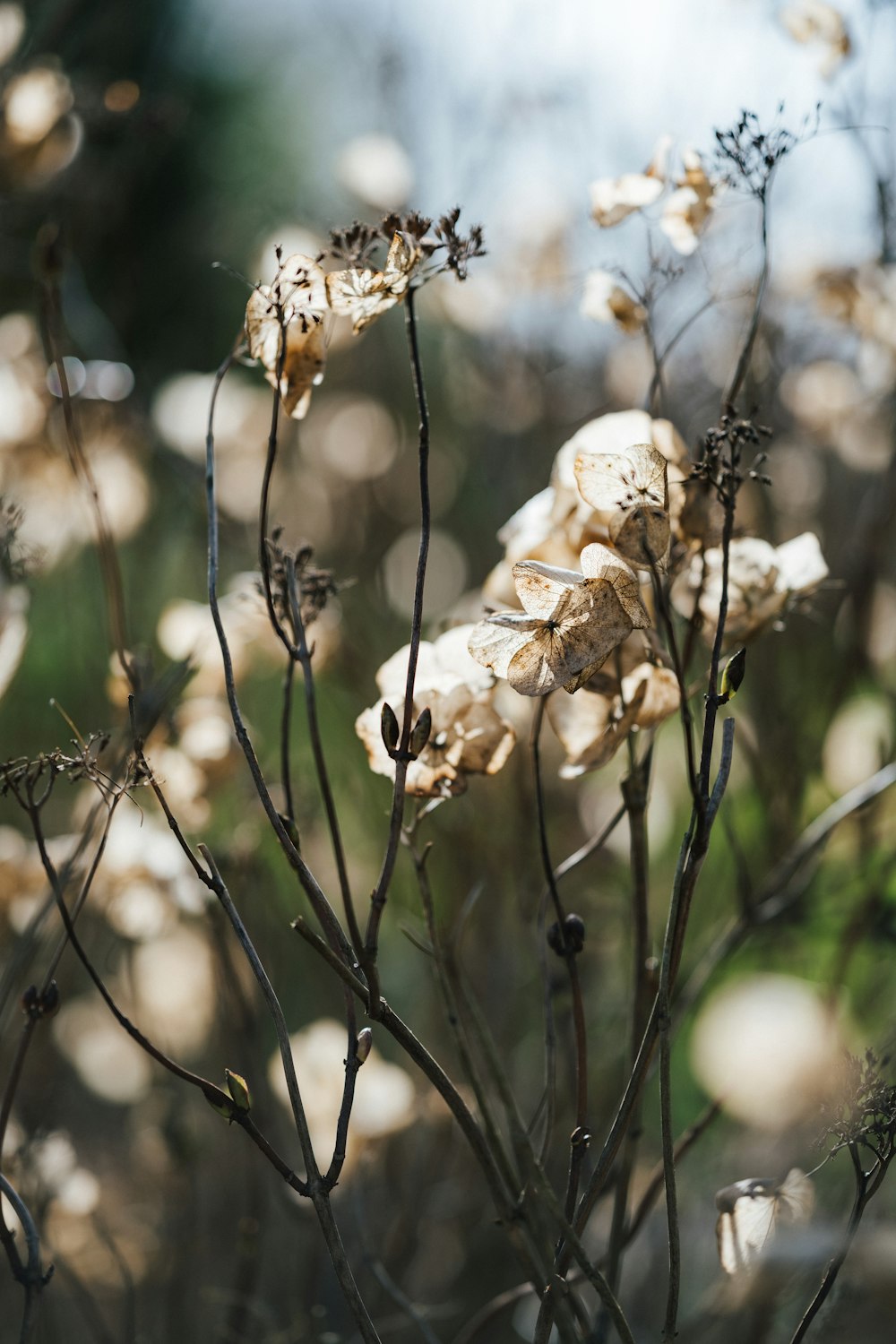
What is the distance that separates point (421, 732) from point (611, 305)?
271 mm

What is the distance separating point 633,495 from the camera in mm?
432

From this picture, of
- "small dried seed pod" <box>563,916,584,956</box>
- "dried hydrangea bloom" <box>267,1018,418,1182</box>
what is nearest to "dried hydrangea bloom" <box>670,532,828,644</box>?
"small dried seed pod" <box>563,916,584,956</box>

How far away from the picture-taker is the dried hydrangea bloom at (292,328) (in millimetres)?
436

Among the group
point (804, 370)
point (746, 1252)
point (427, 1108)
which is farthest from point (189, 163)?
point (746, 1252)

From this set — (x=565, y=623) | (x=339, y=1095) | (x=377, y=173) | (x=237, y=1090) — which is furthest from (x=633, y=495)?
(x=377, y=173)

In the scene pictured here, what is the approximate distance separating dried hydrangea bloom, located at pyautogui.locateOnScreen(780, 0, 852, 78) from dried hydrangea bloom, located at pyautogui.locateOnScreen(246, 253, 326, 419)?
22.5 inches

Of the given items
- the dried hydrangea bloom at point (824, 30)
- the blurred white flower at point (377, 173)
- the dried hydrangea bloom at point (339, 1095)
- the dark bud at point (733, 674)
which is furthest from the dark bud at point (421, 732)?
the blurred white flower at point (377, 173)

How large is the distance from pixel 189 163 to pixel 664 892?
277cm

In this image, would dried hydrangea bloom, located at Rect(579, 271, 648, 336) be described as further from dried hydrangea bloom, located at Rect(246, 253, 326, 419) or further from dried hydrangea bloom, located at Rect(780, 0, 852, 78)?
dried hydrangea bloom, located at Rect(780, 0, 852, 78)

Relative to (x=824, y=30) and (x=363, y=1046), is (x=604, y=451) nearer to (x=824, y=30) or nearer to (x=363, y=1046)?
(x=363, y=1046)

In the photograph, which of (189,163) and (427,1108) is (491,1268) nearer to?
(427,1108)

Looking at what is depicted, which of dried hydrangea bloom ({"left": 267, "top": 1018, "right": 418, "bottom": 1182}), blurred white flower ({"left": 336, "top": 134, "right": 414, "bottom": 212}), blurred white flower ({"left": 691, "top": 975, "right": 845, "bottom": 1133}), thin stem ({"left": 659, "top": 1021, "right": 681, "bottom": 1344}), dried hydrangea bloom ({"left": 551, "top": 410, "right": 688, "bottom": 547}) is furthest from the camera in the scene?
blurred white flower ({"left": 336, "top": 134, "right": 414, "bottom": 212})

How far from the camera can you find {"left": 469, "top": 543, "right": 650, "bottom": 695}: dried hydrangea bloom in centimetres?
40

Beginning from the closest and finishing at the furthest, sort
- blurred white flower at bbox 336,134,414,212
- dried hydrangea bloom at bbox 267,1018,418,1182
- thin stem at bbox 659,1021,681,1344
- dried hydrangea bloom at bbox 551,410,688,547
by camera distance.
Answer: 1. thin stem at bbox 659,1021,681,1344
2. dried hydrangea bloom at bbox 551,410,688,547
3. dried hydrangea bloom at bbox 267,1018,418,1182
4. blurred white flower at bbox 336,134,414,212
